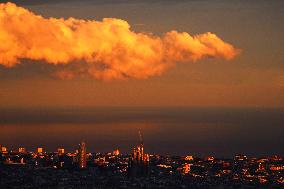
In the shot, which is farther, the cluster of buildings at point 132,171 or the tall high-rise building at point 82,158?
the tall high-rise building at point 82,158

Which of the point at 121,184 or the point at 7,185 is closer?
the point at 7,185

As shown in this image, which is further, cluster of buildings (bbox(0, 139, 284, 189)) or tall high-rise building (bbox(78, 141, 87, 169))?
tall high-rise building (bbox(78, 141, 87, 169))

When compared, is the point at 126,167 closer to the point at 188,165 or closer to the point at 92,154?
the point at 188,165

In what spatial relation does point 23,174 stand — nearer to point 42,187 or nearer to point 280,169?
point 42,187

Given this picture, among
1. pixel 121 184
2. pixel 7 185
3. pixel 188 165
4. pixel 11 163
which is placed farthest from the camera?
pixel 188 165

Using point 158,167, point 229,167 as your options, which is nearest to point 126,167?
point 158,167

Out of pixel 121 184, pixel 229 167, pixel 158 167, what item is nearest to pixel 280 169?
pixel 229 167

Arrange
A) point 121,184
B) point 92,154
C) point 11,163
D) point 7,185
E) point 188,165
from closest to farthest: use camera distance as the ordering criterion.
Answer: point 7,185 < point 121,184 < point 11,163 < point 188,165 < point 92,154
